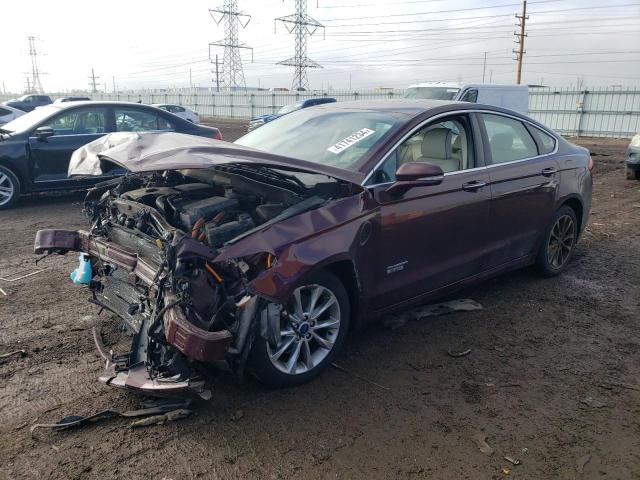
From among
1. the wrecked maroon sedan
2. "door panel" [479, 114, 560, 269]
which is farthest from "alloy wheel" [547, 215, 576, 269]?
the wrecked maroon sedan

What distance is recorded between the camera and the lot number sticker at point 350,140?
4.02 meters

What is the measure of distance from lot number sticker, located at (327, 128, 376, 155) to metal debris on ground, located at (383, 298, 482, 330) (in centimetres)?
146

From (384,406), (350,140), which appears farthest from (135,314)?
(350,140)

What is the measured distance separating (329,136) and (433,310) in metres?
1.74

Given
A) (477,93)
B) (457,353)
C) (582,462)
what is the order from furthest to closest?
(477,93)
(457,353)
(582,462)

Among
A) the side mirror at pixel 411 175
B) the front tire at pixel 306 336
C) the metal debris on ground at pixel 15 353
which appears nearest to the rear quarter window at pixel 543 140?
the side mirror at pixel 411 175

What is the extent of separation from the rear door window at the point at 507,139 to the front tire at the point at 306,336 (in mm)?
2084

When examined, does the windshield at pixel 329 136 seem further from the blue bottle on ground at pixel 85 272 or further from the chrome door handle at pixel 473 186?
the blue bottle on ground at pixel 85 272

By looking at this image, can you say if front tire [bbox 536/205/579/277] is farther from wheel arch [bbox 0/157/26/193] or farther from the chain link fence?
the chain link fence

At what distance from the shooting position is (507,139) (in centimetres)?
494

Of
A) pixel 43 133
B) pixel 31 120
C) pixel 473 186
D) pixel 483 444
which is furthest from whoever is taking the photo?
pixel 31 120

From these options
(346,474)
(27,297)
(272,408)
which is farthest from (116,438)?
(27,297)

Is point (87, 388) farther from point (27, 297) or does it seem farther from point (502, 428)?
point (502, 428)

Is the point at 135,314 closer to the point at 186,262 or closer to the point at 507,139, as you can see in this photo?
the point at 186,262
